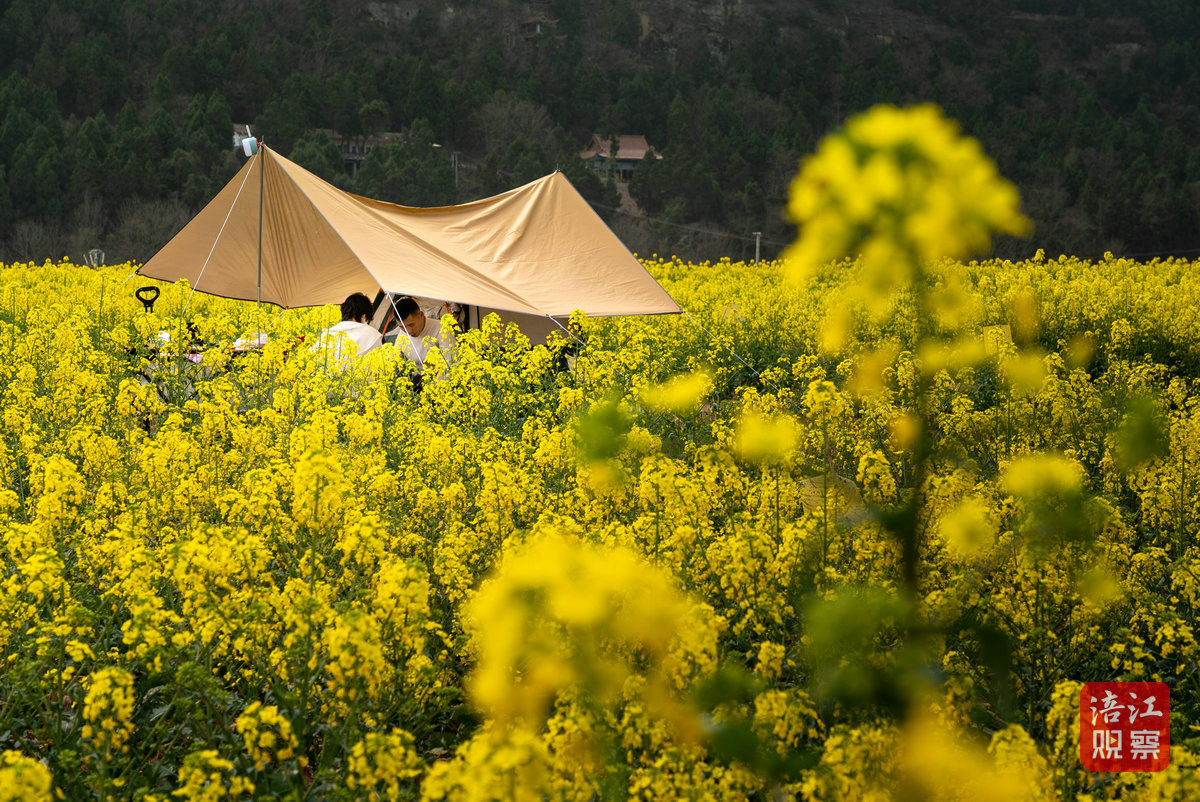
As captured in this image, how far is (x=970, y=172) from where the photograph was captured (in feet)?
4.22

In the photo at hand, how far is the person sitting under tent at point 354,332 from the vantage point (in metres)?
7.72

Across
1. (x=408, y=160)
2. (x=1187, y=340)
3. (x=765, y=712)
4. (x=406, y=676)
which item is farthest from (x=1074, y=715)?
(x=408, y=160)

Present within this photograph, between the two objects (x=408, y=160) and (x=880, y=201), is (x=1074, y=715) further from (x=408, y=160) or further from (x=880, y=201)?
(x=408, y=160)

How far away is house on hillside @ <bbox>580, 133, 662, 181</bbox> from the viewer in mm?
60438

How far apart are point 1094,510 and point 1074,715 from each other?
4.09ft

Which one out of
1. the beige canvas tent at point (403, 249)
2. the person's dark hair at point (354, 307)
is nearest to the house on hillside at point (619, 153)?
the beige canvas tent at point (403, 249)

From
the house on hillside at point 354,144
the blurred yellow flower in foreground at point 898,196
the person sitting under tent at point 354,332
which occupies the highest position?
the house on hillside at point 354,144

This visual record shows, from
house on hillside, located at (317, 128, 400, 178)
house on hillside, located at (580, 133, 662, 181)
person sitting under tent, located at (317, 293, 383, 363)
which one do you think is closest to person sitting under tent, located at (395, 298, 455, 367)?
person sitting under tent, located at (317, 293, 383, 363)

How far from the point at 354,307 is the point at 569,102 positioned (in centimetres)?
6509

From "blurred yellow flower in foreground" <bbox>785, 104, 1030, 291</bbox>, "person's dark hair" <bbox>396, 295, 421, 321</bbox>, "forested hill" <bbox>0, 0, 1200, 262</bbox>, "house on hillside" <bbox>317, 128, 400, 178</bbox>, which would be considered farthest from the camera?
"house on hillside" <bbox>317, 128, 400, 178</bbox>

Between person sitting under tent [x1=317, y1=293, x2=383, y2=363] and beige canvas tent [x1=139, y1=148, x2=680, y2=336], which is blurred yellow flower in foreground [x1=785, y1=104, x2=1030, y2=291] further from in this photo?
beige canvas tent [x1=139, y1=148, x2=680, y2=336]

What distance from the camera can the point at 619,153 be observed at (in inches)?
2505

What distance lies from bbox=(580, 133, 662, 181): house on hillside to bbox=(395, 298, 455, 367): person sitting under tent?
50083 mm

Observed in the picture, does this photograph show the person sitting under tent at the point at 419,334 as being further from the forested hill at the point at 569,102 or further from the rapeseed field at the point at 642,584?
the forested hill at the point at 569,102
